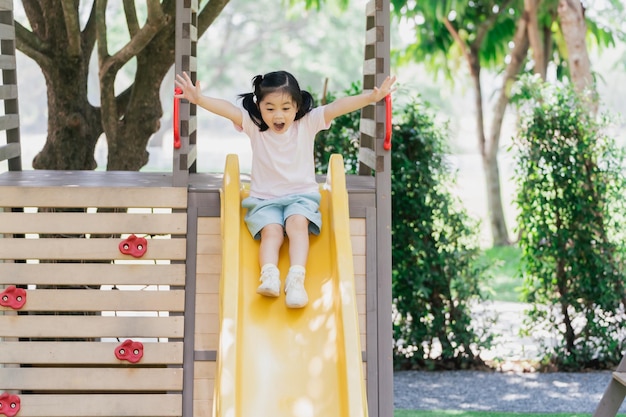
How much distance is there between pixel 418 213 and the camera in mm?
8086

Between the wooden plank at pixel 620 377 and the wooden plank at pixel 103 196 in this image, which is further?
the wooden plank at pixel 103 196

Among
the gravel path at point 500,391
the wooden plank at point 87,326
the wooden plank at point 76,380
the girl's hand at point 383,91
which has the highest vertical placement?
Result: the girl's hand at point 383,91

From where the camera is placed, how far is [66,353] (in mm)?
5074

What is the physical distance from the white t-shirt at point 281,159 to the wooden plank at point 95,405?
4.08ft

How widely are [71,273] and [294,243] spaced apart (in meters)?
1.27

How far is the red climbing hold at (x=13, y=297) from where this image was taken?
504 cm

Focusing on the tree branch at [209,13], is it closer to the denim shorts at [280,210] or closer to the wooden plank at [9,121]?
the wooden plank at [9,121]

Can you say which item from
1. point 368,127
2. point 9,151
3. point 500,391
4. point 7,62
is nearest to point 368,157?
point 368,127

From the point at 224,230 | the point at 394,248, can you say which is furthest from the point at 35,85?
the point at 224,230

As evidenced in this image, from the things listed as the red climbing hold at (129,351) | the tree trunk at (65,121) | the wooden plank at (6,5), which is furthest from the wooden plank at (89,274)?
the tree trunk at (65,121)

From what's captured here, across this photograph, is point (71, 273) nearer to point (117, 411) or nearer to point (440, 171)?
point (117, 411)

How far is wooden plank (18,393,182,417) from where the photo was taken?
5.02 meters

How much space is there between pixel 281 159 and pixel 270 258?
637 millimetres

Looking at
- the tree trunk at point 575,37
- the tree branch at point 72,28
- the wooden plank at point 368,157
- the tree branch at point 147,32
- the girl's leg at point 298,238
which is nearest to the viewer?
the girl's leg at point 298,238
